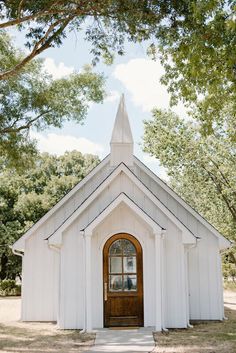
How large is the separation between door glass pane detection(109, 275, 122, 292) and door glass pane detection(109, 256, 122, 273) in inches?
6.9

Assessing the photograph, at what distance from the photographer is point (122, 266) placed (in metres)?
12.8

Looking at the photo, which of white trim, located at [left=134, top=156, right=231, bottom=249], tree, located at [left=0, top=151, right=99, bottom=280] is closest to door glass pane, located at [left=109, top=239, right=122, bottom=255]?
white trim, located at [left=134, top=156, right=231, bottom=249]

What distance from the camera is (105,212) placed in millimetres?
12438

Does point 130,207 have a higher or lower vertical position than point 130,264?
higher

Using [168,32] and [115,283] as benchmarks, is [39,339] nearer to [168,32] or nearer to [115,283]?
[115,283]

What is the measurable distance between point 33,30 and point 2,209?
22.0 metres

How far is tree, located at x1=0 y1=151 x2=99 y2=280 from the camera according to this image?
3003 cm

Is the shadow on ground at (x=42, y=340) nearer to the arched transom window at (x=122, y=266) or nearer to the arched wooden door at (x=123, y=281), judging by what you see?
the arched wooden door at (x=123, y=281)

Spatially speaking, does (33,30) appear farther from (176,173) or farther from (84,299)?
(176,173)

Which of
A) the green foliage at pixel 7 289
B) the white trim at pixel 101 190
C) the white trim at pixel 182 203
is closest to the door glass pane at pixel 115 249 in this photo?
the white trim at pixel 101 190

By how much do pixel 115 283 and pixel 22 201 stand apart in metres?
19.9

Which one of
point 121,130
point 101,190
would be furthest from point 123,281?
point 121,130

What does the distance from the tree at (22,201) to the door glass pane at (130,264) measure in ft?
50.4

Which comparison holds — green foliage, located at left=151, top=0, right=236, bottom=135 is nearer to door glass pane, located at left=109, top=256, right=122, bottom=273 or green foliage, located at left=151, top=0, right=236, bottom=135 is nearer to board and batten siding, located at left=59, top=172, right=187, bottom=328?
board and batten siding, located at left=59, top=172, right=187, bottom=328
